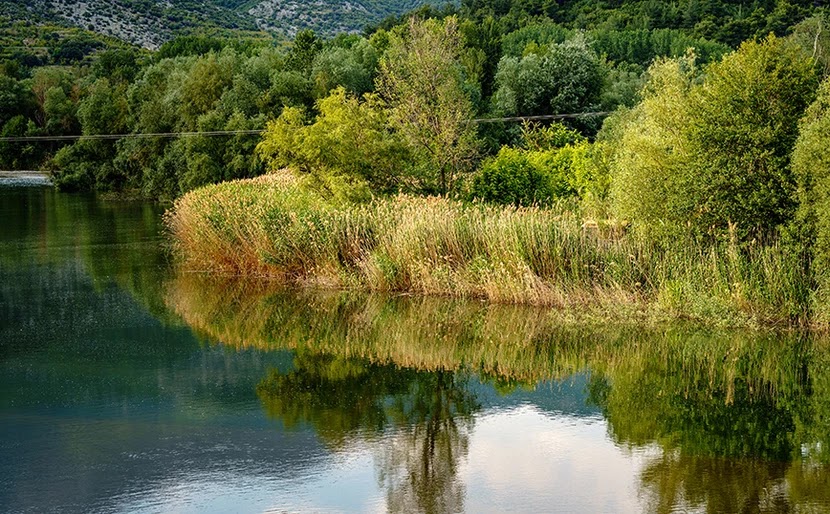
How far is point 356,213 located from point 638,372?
896 cm

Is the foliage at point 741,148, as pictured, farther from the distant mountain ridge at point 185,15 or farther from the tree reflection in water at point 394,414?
the distant mountain ridge at point 185,15

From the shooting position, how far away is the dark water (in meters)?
11.0

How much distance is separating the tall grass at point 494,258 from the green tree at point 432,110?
150 inches

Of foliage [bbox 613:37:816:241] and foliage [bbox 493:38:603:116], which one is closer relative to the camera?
foliage [bbox 613:37:816:241]

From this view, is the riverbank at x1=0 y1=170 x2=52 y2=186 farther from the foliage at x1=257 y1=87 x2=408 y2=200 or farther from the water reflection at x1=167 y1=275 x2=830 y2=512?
the water reflection at x1=167 y1=275 x2=830 y2=512

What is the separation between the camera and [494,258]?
20.5 m

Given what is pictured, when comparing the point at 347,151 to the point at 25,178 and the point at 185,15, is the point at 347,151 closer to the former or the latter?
the point at 25,178

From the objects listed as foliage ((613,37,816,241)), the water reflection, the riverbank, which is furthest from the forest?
the riverbank

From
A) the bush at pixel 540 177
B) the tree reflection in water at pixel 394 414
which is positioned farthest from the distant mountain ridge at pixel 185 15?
the tree reflection in water at pixel 394 414

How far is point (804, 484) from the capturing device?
1106 centimetres

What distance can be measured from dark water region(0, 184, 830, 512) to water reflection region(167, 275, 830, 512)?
42mm

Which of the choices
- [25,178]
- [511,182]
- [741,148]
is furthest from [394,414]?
[25,178]

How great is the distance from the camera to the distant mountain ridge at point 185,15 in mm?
117312

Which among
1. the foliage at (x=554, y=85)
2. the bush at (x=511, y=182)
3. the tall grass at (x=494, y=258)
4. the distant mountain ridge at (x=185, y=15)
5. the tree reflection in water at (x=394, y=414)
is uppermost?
the distant mountain ridge at (x=185, y=15)
